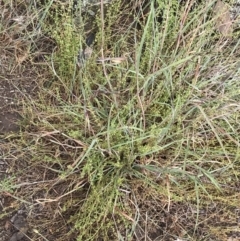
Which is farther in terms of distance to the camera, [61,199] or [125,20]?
[125,20]

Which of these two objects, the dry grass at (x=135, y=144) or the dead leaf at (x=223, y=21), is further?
the dead leaf at (x=223, y=21)

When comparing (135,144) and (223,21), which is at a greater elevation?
(223,21)

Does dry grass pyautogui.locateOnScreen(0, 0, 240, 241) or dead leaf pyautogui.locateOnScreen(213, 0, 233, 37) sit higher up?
dead leaf pyautogui.locateOnScreen(213, 0, 233, 37)

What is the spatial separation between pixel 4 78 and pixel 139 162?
2.08 feet

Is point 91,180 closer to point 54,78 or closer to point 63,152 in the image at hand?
point 63,152

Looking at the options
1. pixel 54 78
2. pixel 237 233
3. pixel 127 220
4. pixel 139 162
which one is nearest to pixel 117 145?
pixel 139 162

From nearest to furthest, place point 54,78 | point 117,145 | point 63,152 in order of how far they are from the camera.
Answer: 1. point 117,145
2. point 63,152
3. point 54,78

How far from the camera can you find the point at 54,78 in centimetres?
198

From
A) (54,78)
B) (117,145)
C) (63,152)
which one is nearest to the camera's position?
(117,145)

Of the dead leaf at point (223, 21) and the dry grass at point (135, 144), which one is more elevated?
the dead leaf at point (223, 21)

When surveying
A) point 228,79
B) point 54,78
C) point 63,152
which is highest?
point 228,79

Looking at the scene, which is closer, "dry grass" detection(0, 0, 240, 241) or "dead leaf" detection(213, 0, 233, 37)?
"dry grass" detection(0, 0, 240, 241)

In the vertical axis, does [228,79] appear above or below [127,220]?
above

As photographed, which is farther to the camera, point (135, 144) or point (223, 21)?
point (223, 21)
